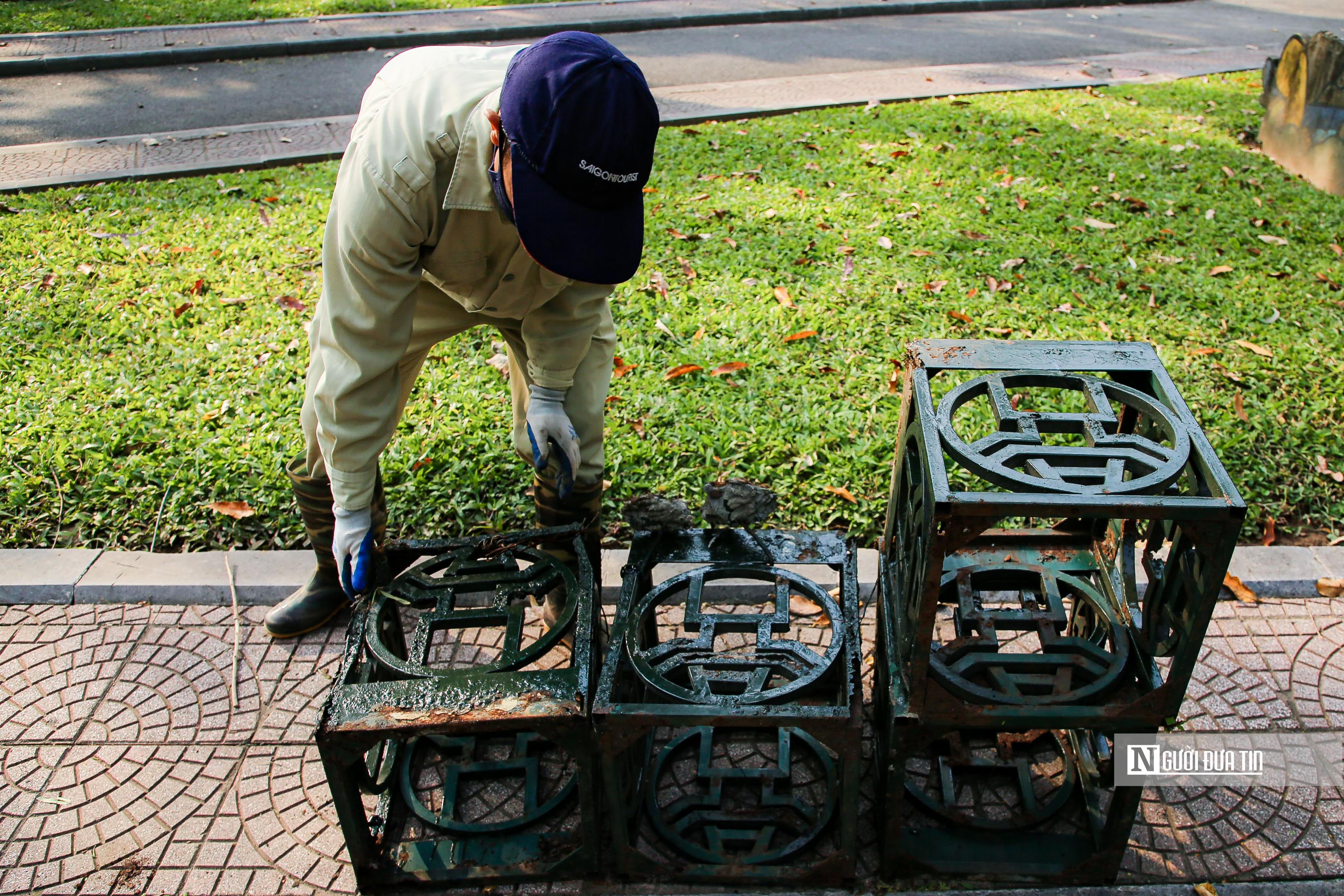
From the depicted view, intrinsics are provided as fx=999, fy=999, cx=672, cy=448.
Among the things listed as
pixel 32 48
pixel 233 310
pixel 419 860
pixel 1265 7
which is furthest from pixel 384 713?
pixel 1265 7

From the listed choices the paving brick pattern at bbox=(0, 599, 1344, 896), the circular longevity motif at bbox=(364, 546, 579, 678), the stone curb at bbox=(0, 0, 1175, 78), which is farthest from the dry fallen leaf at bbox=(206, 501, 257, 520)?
the stone curb at bbox=(0, 0, 1175, 78)

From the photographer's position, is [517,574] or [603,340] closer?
[517,574]

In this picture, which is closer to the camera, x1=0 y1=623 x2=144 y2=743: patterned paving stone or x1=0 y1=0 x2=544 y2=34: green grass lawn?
x1=0 y1=623 x2=144 y2=743: patterned paving stone

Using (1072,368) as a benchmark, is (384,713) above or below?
below

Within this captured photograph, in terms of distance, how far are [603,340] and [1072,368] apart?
1.39 m

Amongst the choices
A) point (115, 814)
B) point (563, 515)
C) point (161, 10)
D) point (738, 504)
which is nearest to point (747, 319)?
point (563, 515)

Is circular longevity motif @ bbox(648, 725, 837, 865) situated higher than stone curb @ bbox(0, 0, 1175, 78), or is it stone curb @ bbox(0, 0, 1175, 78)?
stone curb @ bbox(0, 0, 1175, 78)

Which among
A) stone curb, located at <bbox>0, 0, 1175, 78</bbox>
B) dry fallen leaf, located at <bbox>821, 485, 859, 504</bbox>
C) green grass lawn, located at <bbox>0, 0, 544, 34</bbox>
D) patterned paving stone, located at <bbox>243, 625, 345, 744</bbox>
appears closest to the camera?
patterned paving stone, located at <bbox>243, 625, 345, 744</bbox>

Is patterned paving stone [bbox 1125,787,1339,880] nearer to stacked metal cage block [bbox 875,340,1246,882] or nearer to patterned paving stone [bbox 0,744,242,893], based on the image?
stacked metal cage block [bbox 875,340,1246,882]

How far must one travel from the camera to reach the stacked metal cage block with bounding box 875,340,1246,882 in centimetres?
218

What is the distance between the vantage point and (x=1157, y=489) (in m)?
2.15

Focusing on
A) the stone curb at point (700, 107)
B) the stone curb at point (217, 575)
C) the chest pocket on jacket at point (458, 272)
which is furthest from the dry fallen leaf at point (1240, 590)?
the stone curb at point (700, 107)

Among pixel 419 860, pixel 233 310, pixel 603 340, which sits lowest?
pixel 419 860

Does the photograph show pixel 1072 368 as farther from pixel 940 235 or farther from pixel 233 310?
pixel 233 310
